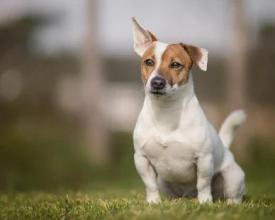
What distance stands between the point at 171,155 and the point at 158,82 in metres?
0.78

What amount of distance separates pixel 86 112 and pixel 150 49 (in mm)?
15034

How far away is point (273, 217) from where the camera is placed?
20.4ft

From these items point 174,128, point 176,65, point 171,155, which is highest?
point 176,65

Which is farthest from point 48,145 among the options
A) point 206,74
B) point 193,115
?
point 193,115

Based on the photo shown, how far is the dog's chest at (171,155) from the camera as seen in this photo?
7113 millimetres

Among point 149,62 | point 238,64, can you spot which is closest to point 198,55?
point 149,62

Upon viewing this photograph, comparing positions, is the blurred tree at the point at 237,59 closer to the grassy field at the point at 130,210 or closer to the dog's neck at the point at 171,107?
the grassy field at the point at 130,210

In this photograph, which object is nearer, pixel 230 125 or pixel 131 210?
pixel 131 210

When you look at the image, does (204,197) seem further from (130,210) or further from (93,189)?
(93,189)

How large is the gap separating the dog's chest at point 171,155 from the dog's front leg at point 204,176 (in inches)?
3.8

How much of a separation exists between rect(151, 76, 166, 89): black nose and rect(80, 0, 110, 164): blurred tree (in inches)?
575

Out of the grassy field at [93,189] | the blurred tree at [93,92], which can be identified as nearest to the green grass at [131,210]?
the grassy field at [93,189]

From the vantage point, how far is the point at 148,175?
290 inches

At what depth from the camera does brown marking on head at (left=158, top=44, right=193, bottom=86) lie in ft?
23.0
